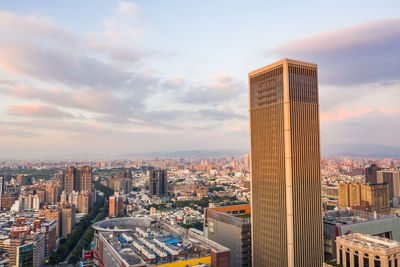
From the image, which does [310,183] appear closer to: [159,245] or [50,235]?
[159,245]

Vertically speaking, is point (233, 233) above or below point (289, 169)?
below

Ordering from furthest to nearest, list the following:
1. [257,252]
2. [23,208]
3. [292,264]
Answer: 1. [23,208]
2. [257,252]
3. [292,264]

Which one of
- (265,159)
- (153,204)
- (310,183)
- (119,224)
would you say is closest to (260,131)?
(265,159)

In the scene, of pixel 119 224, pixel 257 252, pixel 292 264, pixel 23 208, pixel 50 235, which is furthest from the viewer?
pixel 23 208

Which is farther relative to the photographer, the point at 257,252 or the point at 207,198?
the point at 207,198

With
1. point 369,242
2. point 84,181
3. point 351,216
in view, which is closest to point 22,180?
point 84,181

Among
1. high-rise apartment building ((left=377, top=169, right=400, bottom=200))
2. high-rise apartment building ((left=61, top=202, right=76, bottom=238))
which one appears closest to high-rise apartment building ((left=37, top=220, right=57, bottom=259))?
high-rise apartment building ((left=61, top=202, right=76, bottom=238))

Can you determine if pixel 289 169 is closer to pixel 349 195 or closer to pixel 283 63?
pixel 283 63
